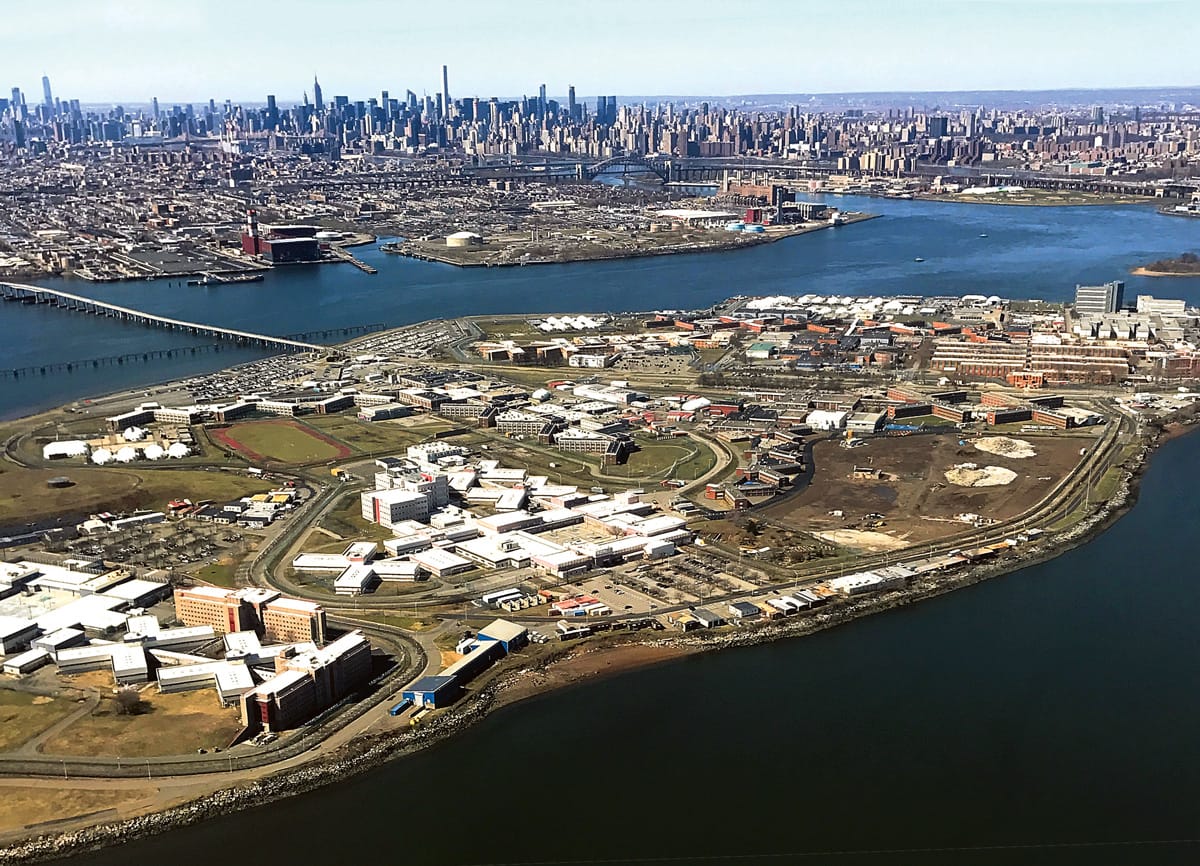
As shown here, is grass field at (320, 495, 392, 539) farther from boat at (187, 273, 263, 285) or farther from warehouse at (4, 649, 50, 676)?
boat at (187, 273, 263, 285)

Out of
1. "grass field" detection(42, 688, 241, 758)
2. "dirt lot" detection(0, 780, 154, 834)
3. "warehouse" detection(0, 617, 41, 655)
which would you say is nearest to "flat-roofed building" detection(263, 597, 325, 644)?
"grass field" detection(42, 688, 241, 758)

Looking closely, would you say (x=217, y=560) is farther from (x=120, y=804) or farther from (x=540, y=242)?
(x=540, y=242)

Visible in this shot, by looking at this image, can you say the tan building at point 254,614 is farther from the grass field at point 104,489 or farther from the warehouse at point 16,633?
the grass field at point 104,489

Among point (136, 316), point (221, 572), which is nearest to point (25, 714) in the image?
point (221, 572)

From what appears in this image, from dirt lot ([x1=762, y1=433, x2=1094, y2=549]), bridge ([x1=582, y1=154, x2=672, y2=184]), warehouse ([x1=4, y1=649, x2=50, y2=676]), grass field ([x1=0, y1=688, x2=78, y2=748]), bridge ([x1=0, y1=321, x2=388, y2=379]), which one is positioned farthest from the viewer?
bridge ([x1=582, y1=154, x2=672, y2=184])

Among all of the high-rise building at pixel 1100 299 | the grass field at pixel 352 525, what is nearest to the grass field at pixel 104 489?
the grass field at pixel 352 525

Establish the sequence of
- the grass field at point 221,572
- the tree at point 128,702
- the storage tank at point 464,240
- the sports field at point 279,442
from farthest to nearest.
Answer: the storage tank at point 464,240
the sports field at point 279,442
the grass field at point 221,572
the tree at point 128,702

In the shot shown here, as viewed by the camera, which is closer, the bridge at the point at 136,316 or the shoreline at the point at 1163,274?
the bridge at the point at 136,316
